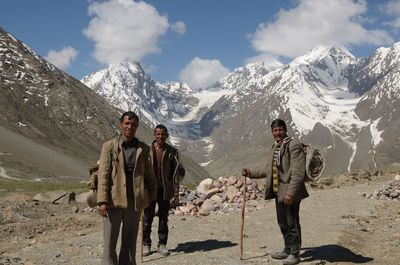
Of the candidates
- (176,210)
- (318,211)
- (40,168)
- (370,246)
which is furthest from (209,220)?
(40,168)

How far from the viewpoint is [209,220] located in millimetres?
21453

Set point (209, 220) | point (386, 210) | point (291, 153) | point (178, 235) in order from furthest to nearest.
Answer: point (386, 210), point (209, 220), point (178, 235), point (291, 153)

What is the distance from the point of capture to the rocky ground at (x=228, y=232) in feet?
43.8

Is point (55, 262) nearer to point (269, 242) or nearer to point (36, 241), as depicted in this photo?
point (36, 241)

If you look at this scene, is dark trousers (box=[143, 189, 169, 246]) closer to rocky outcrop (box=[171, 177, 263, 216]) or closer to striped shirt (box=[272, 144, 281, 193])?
striped shirt (box=[272, 144, 281, 193])

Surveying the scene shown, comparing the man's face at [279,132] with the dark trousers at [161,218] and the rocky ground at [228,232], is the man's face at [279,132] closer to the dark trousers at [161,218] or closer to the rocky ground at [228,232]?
the rocky ground at [228,232]

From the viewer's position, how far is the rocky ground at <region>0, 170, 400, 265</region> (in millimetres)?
13359

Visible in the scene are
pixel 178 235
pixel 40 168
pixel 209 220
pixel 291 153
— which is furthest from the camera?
pixel 40 168

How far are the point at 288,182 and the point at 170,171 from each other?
333cm

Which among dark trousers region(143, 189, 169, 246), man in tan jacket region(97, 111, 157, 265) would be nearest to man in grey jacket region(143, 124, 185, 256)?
dark trousers region(143, 189, 169, 246)

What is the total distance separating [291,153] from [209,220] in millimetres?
10331

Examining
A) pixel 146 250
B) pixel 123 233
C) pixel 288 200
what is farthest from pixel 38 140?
pixel 123 233

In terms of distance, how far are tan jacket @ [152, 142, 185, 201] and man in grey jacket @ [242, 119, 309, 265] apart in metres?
2.58

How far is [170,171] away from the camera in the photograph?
13586 mm
